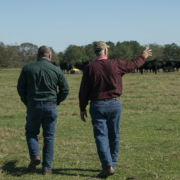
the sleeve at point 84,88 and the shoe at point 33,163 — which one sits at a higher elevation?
the sleeve at point 84,88

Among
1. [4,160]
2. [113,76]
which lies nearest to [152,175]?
[113,76]

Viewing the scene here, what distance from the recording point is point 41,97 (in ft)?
15.8

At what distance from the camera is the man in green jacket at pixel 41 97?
4.79m

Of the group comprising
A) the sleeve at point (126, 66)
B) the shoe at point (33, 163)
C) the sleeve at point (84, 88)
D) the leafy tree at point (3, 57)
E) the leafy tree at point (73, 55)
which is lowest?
the shoe at point (33, 163)

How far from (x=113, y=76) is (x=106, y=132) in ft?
2.93

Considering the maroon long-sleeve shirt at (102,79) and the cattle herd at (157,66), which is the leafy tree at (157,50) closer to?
the cattle herd at (157,66)

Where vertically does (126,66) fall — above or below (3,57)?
below

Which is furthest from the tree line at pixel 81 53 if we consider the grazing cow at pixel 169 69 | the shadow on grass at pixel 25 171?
the shadow on grass at pixel 25 171

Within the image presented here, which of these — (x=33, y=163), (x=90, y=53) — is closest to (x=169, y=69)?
(x=33, y=163)

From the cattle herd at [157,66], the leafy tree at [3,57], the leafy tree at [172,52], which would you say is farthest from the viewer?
the leafy tree at [172,52]

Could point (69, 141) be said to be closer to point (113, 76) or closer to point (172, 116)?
point (113, 76)

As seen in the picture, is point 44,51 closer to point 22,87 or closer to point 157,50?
point 22,87

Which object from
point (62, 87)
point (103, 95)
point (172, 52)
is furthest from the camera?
point (172, 52)

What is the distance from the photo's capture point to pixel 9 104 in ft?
47.5
